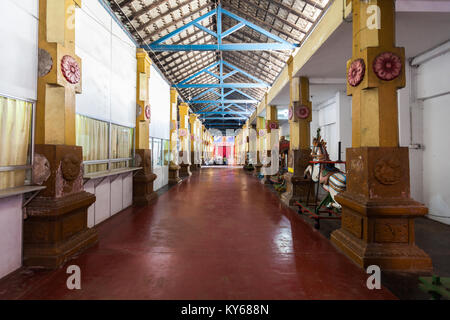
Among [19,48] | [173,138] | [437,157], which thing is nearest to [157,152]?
[173,138]

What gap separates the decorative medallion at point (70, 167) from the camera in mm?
3064

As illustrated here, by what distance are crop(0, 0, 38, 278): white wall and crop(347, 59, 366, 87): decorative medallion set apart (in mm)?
4150

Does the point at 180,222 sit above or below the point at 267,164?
below

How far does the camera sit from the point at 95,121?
14.8 feet

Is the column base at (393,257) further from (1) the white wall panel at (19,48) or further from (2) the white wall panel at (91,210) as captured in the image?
(1) the white wall panel at (19,48)

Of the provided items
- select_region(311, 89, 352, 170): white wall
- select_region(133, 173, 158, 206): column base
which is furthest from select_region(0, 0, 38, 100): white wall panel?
select_region(311, 89, 352, 170): white wall

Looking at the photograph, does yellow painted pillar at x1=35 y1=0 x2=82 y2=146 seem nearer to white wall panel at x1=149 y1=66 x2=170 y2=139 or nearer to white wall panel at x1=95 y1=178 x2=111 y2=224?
white wall panel at x1=95 y1=178 x2=111 y2=224

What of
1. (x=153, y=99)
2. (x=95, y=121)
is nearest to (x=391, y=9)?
(x=95, y=121)

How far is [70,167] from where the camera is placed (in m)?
3.15

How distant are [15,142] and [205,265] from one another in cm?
271
